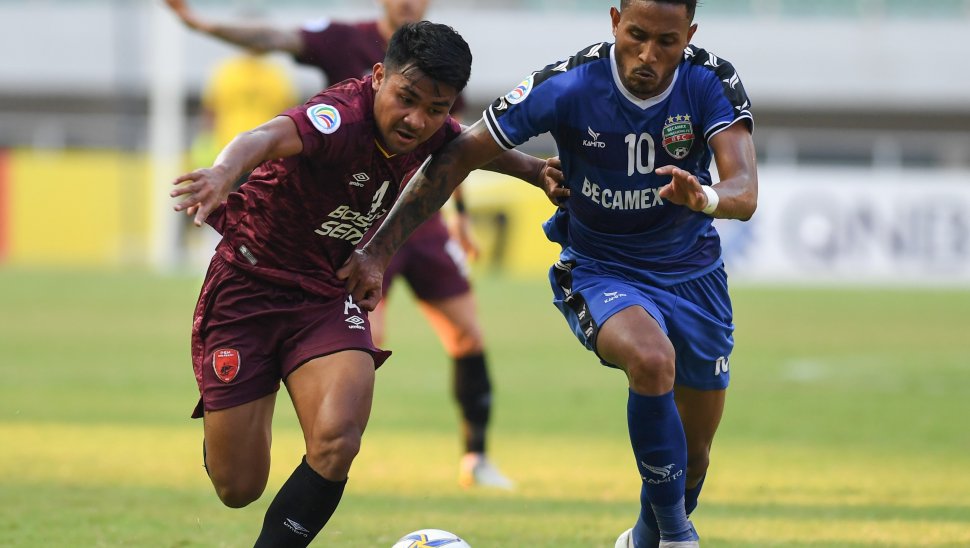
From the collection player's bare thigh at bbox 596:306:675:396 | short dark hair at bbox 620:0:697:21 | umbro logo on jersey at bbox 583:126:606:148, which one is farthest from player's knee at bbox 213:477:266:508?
short dark hair at bbox 620:0:697:21

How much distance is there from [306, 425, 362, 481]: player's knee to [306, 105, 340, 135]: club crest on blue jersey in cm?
117

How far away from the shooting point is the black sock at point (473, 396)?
8812 millimetres

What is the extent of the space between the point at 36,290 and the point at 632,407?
1869cm

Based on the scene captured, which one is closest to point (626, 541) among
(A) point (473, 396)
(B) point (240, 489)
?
(B) point (240, 489)

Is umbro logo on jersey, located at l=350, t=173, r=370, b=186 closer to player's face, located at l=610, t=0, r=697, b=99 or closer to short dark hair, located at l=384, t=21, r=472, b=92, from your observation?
short dark hair, located at l=384, t=21, r=472, b=92

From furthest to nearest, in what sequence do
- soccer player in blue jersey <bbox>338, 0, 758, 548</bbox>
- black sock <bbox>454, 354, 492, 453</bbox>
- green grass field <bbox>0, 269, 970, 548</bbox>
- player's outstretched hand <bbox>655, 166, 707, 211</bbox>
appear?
black sock <bbox>454, 354, 492, 453</bbox>
green grass field <bbox>0, 269, 970, 548</bbox>
soccer player in blue jersey <bbox>338, 0, 758, 548</bbox>
player's outstretched hand <bbox>655, 166, 707, 211</bbox>

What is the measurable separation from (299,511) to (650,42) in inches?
89.0

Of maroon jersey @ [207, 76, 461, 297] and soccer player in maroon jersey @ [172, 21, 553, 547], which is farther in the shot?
maroon jersey @ [207, 76, 461, 297]

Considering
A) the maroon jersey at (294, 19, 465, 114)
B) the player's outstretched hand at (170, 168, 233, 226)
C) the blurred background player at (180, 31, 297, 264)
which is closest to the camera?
the player's outstretched hand at (170, 168, 233, 226)

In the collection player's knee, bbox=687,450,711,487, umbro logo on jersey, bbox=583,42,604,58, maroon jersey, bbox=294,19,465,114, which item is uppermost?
maroon jersey, bbox=294,19,465,114

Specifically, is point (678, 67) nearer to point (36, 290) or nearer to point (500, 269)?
point (36, 290)

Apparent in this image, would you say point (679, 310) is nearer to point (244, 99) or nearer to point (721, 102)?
point (721, 102)

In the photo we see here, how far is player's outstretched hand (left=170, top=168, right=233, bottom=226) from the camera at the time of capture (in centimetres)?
471

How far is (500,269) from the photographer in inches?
1158
